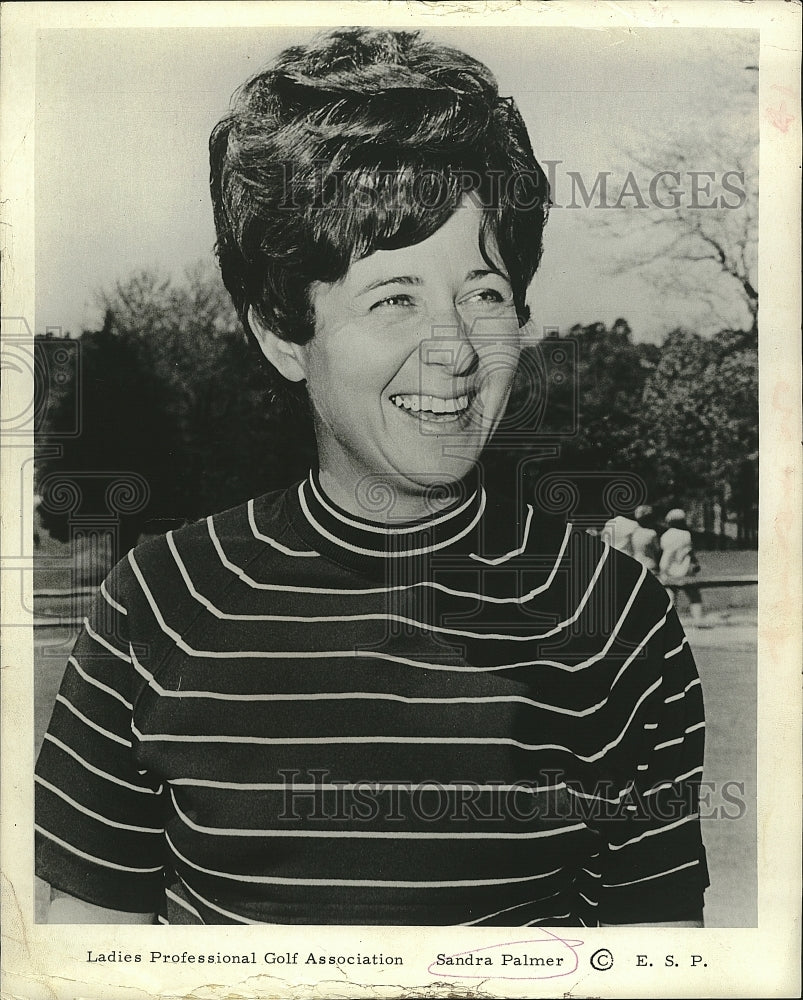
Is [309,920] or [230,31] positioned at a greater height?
[230,31]

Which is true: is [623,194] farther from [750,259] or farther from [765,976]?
[765,976]

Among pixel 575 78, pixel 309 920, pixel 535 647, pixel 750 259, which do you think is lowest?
pixel 309 920

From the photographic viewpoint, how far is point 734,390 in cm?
141

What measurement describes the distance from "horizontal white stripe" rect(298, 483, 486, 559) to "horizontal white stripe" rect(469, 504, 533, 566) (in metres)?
0.04

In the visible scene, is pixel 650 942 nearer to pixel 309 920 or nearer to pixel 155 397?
pixel 309 920

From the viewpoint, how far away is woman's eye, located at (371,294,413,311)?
4.32 feet

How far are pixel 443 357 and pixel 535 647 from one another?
1.54 ft

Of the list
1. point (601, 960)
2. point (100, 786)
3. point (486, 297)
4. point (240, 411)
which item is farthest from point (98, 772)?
point (486, 297)

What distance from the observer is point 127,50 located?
4.62ft

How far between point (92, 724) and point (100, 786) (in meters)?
0.10

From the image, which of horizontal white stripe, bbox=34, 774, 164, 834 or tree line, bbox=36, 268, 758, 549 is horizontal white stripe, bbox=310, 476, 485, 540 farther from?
horizontal white stripe, bbox=34, 774, 164, 834

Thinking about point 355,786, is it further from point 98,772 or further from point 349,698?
point 98,772

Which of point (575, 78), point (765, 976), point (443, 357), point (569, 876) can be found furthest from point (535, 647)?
point (575, 78)

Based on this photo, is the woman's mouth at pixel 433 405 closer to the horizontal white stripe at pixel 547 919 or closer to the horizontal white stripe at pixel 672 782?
the horizontal white stripe at pixel 672 782
